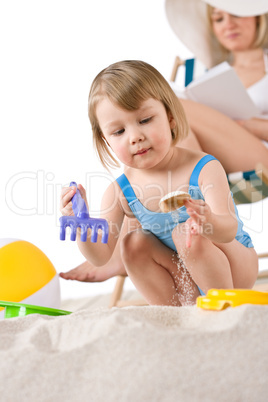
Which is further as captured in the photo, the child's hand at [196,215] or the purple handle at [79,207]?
the purple handle at [79,207]

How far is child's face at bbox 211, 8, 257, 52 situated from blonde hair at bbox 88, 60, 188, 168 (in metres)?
0.90

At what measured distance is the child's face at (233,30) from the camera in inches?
69.7

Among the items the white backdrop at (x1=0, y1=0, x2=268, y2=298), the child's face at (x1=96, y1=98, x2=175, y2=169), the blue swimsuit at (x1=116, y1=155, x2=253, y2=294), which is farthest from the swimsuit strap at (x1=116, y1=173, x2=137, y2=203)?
the white backdrop at (x1=0, y1=0, x2=268, y2=298)

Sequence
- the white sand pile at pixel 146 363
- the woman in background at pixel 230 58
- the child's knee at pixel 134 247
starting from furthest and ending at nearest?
1. the woman in background at pixel 230 58
2. the child's knee at pixel 134 247
3. the white sand pile at pixel 146 363

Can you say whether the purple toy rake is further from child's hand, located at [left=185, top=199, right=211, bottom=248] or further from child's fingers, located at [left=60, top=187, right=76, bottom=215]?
child's hand, located at [left=185, top=199, right=211, bottom=248]

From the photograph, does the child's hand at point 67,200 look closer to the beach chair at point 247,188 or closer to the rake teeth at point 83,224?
the rake teeth at point 83,224

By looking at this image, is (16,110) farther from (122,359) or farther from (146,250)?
(122,359)

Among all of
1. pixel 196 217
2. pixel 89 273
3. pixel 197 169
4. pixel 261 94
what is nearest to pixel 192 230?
pixel 196 217

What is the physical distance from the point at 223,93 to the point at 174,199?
949 mm

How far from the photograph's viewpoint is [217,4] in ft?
5.55

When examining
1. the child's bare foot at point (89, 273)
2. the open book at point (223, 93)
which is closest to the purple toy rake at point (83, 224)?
the child's bare foot at point (89, 273)

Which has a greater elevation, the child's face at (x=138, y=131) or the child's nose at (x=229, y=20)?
the child's nose at (x=229, y=20)

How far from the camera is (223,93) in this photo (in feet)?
5.24

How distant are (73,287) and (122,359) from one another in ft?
6.34
